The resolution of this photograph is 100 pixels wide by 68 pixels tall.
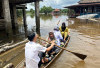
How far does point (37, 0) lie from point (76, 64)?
8.87 meters

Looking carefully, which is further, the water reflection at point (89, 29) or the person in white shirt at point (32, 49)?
the water reflection at point (89, 29)

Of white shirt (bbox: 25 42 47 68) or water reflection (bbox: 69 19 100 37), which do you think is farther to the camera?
water reflection (bbox: 69 19 100 37)

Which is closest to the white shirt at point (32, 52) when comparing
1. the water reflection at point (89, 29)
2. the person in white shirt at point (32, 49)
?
the person in white shirt at point (32, 49)

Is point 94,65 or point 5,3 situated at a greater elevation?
point 5,3

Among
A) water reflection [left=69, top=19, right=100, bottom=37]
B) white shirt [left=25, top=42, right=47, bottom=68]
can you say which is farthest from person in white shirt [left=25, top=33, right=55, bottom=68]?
water reflection [left=69, top=19, right=100, bottom=37]

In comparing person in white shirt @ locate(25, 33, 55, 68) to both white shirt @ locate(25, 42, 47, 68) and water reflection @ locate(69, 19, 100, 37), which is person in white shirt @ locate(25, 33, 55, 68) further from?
water reflection @ locate(69, 19, 100, 37)

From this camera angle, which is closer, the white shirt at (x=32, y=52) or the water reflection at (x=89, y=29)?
the white shirt at (x=32, y=52)

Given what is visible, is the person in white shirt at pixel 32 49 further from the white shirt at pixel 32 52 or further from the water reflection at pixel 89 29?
the water reflection at pixel 89 29

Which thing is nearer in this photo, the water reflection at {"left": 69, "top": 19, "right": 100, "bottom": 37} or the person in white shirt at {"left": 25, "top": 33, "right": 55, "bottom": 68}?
the person in white shirt at {"left": 25, "top": 33, "right": 55, "bottom": 68}

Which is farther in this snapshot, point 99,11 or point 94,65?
point 99,11

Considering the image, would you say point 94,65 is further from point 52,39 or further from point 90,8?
point 90,8

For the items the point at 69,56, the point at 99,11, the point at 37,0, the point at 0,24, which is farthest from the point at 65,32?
the point at 99,11

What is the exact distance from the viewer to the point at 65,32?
732 cm

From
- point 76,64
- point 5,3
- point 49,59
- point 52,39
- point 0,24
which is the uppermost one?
point 5,3
